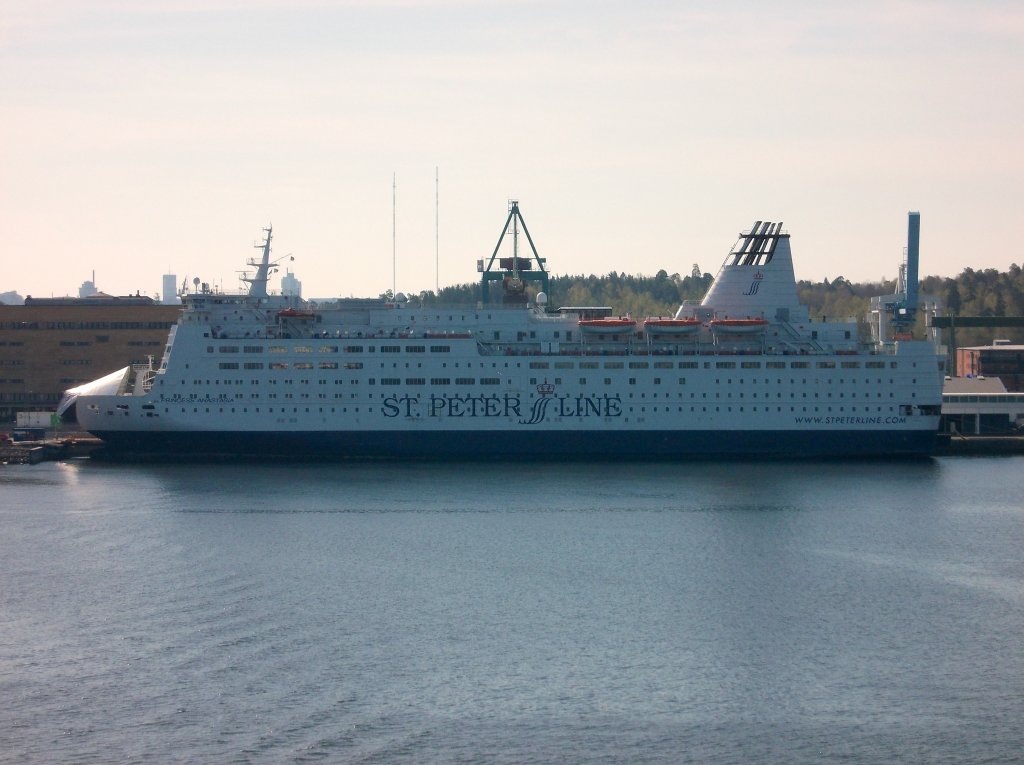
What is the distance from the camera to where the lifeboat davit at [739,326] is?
50.4m

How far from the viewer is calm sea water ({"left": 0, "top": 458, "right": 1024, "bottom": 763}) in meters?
20.5

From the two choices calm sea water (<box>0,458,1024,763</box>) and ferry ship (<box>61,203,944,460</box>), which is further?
ferry ship (<box>61,203,944,460</box>)

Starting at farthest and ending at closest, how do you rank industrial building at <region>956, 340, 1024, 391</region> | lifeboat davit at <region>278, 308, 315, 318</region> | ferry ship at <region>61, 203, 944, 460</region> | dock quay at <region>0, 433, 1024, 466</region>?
industrial building at <region>956, 340, 1024, 391</region>, dock quay at <region>0, 433, 1024, 466</region>, lifeboat davit at <region>278, 308, 315, 318</region>, ferry ship at <region>61, 203, 944, 460</region>

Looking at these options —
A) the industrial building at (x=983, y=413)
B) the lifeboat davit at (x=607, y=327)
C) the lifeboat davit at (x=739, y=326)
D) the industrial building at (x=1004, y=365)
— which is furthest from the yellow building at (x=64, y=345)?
the industrial building at (x=1004, y=365)

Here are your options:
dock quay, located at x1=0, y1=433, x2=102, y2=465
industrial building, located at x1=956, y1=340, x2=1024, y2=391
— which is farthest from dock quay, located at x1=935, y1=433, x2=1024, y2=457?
dock quay, located at x1=0, y1=433, x2=102, y2=465

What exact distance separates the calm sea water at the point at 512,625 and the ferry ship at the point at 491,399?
739cm

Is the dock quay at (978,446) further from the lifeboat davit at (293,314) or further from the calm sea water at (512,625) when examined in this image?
the lifeboat davit at (293,314)

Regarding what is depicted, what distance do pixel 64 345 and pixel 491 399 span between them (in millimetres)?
29938

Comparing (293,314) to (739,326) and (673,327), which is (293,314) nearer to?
(673,327)

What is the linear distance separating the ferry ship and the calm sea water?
24.2ft

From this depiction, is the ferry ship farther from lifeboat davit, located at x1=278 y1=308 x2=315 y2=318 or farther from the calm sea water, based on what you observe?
the calm sea water

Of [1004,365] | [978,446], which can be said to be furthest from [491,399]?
[1004,365]

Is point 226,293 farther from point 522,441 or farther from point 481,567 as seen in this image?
point 481,567

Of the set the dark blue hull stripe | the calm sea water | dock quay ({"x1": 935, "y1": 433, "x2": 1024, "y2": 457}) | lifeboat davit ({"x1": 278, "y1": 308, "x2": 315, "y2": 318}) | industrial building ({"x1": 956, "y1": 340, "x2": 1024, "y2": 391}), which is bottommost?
the calm sea water
